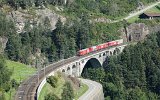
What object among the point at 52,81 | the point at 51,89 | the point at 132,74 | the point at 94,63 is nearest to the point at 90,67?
the point at 94,63

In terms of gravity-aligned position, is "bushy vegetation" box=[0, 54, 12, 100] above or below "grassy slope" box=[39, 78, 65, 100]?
above

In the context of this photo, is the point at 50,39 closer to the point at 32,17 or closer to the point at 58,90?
the point at 32,17

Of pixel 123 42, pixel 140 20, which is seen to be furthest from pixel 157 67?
pixel 140 20

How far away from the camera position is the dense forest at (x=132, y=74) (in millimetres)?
133500

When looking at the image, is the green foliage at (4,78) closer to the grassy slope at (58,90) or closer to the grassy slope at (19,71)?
the grassy slope at (58,90)

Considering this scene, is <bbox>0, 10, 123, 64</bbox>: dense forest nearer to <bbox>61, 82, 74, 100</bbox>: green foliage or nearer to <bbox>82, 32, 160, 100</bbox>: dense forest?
<bbox>82, 32, 160, 100</bbox>: dense forest

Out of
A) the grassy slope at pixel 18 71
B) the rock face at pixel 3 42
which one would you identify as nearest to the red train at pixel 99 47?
the rock face at pixel 3 42

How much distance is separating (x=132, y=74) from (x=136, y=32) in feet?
135

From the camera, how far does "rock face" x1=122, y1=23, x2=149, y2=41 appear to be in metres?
181

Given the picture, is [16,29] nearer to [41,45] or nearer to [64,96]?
[41,45]

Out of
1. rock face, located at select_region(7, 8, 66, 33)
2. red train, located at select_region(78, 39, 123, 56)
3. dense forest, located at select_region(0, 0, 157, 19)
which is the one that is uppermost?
dense forest, located at select_region(0, 0, 157, 19)

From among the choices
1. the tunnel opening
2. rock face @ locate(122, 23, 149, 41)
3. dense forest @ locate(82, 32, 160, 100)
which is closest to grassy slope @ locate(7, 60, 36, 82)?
dense forest @ locate(82, 32, 160, 100)

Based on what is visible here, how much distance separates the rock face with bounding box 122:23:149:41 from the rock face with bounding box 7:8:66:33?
3371 centimetres

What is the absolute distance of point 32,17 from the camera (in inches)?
6009
